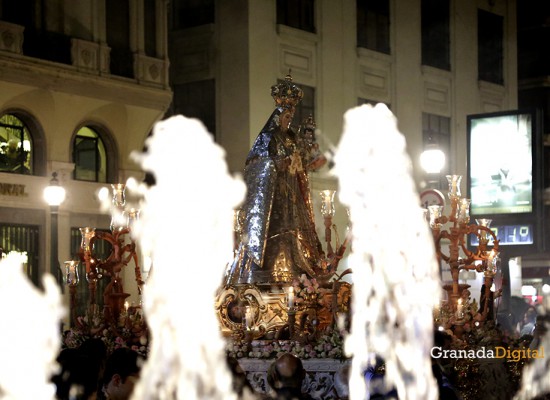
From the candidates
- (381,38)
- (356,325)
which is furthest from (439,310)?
(381,38)

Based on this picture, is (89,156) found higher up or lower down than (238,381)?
higher up

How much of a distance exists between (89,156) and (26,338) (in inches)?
767

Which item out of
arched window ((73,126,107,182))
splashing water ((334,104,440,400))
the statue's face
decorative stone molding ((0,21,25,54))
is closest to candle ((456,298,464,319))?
splashing water ((334,104,440,400))

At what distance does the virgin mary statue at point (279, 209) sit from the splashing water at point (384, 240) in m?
3.63

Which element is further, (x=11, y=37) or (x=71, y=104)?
(x=71, y=104)

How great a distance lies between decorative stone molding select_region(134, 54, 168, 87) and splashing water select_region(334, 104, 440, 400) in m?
15.0

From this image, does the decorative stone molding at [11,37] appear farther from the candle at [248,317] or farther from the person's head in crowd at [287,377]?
the person's head in crowd at [287,377]

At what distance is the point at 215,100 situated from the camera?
2922 cm

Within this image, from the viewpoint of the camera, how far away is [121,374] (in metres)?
7.58

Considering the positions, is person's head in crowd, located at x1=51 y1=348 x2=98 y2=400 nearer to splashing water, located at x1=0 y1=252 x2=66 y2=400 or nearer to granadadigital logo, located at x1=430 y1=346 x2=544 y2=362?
splashing water, located at x1=0 y1=252 x2=66 y2=400

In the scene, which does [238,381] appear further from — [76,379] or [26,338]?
[26,338]

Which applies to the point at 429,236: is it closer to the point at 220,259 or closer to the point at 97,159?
the point at 220,259

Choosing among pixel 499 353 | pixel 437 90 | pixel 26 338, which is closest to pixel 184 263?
pixel 26 338

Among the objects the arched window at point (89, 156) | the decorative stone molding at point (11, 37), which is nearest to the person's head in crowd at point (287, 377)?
the decorative stone molding at point (11, 37)
